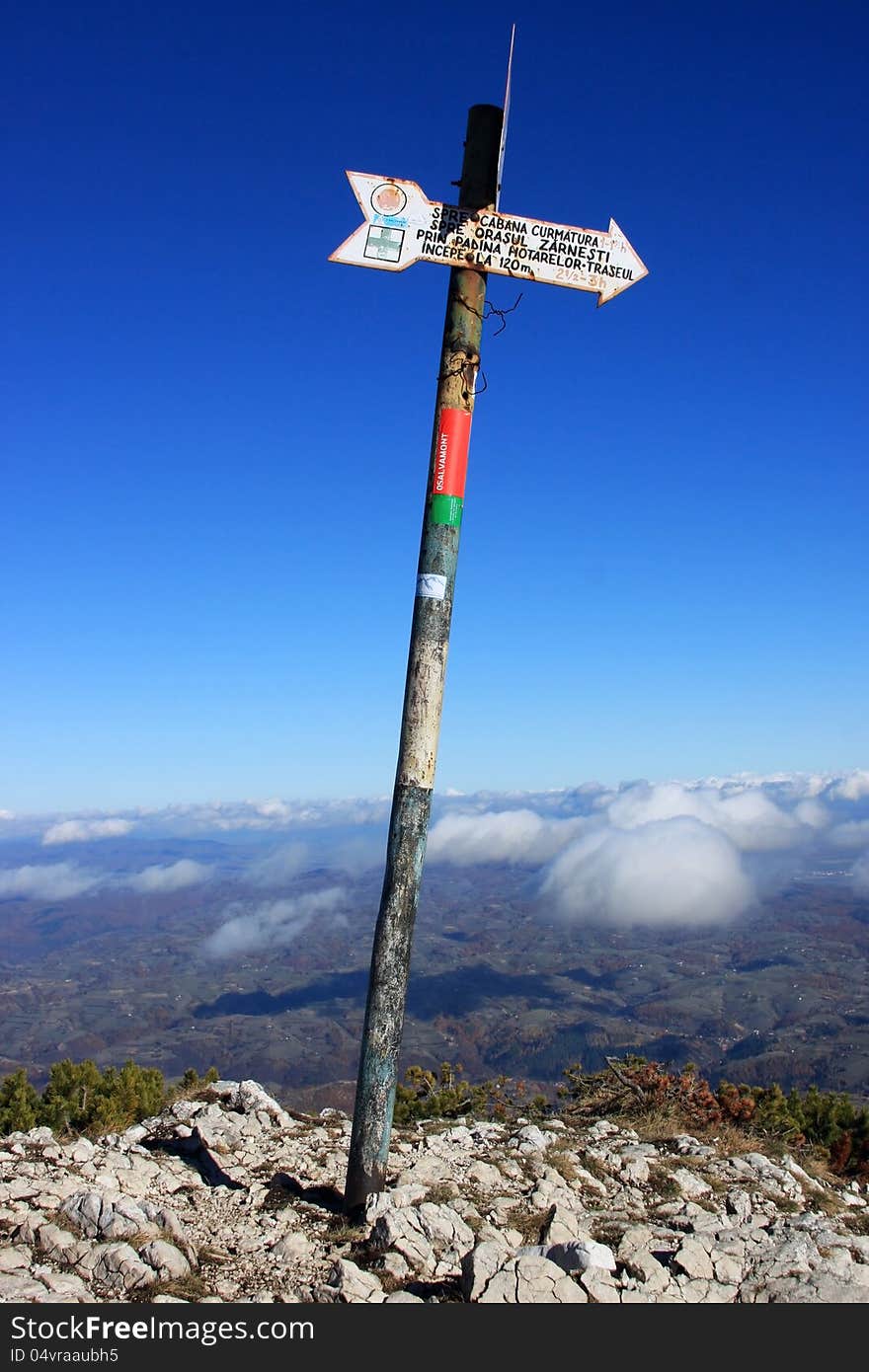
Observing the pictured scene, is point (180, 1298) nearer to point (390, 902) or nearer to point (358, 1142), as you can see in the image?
point (358, 1142)

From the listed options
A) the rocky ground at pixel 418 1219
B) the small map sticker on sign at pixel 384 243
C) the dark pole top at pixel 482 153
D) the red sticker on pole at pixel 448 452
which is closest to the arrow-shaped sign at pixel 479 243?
the small map sticker on sign at pixel 384 243

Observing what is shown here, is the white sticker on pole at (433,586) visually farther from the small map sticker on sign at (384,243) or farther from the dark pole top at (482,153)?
the dark pole top at (482,153)

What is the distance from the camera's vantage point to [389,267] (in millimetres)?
6465

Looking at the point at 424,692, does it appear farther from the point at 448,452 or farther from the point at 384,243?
the point at 384,243

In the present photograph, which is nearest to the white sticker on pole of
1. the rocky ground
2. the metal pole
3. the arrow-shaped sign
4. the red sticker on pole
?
the metal pole

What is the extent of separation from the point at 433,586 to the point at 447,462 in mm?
1041

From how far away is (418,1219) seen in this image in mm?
5781

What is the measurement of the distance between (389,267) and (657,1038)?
197288mm

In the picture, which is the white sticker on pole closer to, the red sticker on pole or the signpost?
the signpost

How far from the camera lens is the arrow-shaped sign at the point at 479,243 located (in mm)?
6461

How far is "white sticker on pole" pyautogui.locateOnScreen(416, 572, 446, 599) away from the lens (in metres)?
6.64

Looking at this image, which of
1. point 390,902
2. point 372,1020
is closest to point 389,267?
point 390,902

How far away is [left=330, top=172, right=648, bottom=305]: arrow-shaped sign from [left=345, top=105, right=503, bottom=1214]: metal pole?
0.18 meters

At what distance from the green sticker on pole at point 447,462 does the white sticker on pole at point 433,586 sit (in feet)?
1.49
